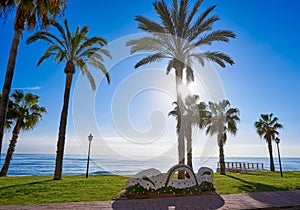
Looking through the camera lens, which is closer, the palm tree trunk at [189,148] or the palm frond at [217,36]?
the palm frond at [217,36]

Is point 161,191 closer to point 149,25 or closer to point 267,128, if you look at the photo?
point 149,25

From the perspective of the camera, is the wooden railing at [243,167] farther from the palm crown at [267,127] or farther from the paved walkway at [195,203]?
the paved walkway at [195,203]

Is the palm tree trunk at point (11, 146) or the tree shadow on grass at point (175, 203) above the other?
the palm tree trunk at point (11, 146)

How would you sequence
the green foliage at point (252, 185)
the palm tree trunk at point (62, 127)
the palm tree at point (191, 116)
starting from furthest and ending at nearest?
the palm tree at point (191, 116), the palm tree trunk at point (62, 127), the green foliage at point (252, 185)

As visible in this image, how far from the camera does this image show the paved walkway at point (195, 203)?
735cm

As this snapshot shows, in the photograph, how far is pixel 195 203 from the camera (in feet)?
26.2

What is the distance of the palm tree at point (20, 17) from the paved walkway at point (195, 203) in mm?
3792

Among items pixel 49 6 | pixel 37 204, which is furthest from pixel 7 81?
pixel 37 204

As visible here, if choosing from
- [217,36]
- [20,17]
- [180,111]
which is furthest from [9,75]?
[217,36]

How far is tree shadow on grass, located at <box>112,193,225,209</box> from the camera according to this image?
748cm

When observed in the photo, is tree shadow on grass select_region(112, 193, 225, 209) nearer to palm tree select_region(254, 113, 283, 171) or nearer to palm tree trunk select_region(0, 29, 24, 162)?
palm tree trunk select_region(0, 29, 24, 162)

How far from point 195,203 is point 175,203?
71cm

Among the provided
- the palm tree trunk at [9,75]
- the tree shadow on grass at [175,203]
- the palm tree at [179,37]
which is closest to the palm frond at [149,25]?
the palm tree at [179,37]

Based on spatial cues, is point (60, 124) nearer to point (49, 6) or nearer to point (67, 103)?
point (67, 103)
